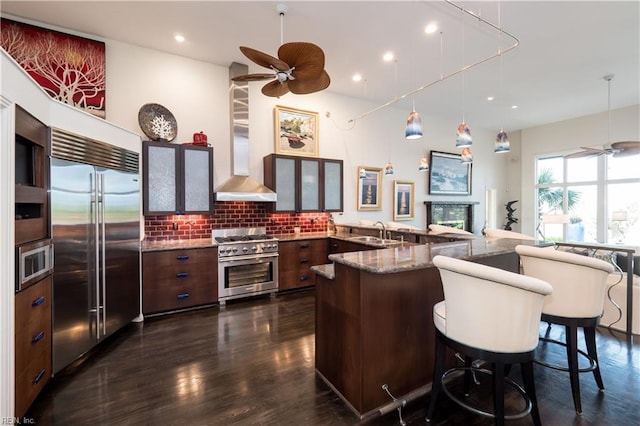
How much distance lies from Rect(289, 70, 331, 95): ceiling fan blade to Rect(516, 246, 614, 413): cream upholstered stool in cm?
217

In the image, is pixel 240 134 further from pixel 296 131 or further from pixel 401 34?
pixel 401 34

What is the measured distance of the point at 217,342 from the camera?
2760 millimetres

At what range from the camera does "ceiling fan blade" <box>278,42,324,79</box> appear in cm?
206

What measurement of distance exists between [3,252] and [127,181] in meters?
1.57

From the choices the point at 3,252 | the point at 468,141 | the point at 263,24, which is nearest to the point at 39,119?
the point at 3,252

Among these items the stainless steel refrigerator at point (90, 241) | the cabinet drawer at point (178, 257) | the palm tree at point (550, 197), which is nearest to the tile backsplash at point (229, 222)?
the cabinet drawer at point (178, 257)

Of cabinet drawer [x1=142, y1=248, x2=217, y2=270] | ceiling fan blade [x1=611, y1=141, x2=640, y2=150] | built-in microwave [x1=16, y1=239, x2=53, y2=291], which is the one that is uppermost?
ceiling fan blade [x1=611, y1=141, x2=640, y2=150]

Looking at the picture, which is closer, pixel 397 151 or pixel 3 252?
pixel 3 252

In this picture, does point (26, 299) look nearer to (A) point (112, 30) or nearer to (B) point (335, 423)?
(B) point (335, 423)

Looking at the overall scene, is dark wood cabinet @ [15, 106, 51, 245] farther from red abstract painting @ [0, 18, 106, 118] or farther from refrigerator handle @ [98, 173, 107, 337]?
red abstract painting @ [0, 18, 106, 118]

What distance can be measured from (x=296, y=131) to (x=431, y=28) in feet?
8.49

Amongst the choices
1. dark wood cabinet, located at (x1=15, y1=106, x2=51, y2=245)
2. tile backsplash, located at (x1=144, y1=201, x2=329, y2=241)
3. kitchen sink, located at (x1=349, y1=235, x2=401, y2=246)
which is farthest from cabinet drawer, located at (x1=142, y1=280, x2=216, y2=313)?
kitchen sink, located at (x1=349, y1=235, x2=401, y2=246)

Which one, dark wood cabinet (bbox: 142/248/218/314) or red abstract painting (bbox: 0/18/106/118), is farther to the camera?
dark wood cabinet (bbox: 142/248/218/314)

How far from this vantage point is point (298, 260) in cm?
438
